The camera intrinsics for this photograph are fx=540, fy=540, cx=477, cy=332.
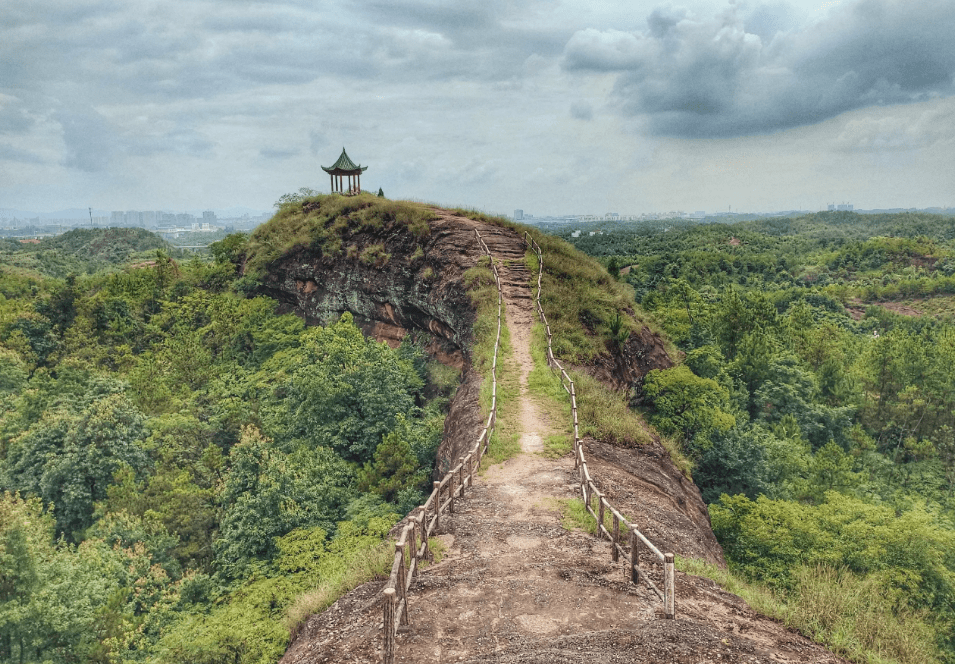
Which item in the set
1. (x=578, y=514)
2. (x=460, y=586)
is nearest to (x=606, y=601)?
(x=460, y=586)

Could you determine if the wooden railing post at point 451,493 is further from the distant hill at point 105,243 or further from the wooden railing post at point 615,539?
Answer: the distant hill at point 105,243

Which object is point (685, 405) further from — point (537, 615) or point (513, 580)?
point (537, 615)

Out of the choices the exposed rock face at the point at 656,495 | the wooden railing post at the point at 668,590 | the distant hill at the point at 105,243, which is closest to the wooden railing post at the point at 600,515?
the exposed rock face at the point at 656,495

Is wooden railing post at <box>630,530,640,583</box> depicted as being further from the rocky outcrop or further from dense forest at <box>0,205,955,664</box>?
the rocky outcrop

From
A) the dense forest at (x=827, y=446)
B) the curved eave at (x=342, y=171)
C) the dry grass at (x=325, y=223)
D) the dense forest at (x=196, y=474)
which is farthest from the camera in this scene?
the curved eave at (x=342, y=171)

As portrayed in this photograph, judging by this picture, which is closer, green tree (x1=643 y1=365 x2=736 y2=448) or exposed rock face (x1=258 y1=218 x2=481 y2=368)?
green tree (x1=643 y1=365 x2=736 y2=448)

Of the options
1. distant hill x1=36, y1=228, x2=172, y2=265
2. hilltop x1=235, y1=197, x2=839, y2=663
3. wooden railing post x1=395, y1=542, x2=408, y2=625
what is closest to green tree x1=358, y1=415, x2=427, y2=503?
hilltop x1=235, y1=197, x2=839, y2=663

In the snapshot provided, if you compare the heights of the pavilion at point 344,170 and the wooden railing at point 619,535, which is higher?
the pavilion at point 344,170
